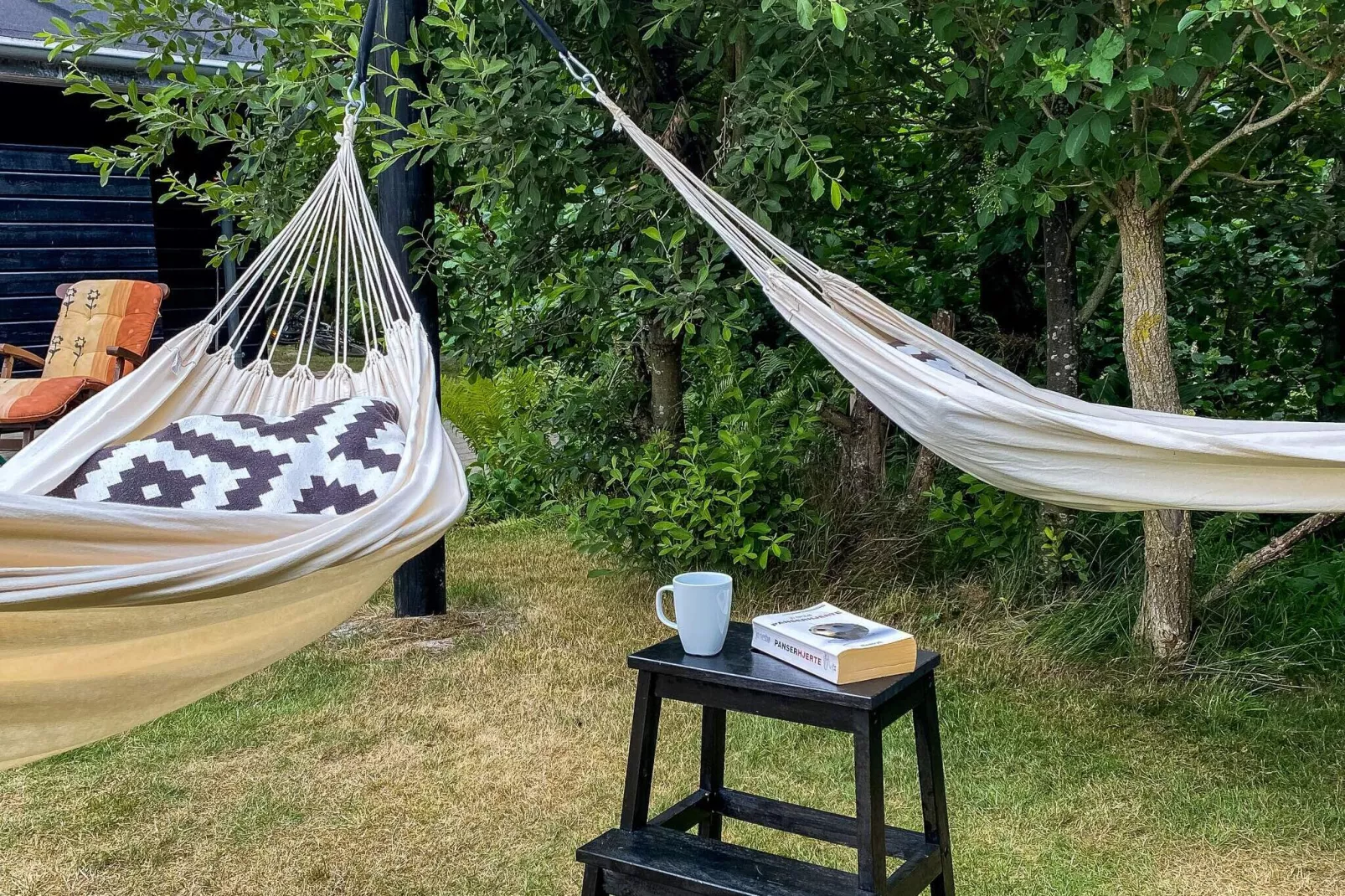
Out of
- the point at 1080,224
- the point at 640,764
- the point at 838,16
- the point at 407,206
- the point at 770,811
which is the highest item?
the point at 838,16

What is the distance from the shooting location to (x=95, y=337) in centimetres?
413

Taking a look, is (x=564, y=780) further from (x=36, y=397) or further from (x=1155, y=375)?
(x=36, y=397)

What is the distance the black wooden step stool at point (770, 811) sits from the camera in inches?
52.3

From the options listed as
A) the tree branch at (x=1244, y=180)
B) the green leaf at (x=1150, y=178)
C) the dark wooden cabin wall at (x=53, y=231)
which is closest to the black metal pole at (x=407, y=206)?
the green leaf at (x=1150, y=178)

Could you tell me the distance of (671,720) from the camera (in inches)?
94.0

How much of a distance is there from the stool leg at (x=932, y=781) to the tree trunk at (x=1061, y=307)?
4.94ft

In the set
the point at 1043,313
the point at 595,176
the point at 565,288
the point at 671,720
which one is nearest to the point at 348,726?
the point at 671,720

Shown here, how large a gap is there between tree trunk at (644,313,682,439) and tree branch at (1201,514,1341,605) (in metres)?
1.48

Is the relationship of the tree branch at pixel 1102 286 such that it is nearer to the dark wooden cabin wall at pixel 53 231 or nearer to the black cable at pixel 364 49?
the black cable at pixel 364 49

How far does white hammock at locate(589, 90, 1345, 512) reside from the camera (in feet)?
5.28

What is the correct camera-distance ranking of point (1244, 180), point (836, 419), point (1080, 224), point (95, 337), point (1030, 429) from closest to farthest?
point (1030, 429) → point (1244, 180) → point (1080, 224) → point (836, 419) → point (95, 337)

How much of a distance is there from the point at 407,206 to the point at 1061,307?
1.68 m

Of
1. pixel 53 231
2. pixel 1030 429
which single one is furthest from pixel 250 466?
pixel 53 231

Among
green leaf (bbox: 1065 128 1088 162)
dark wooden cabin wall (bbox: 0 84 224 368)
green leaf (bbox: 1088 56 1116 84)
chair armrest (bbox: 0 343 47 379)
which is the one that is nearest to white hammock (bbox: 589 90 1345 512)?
green leaf (bbox: 1065 128 1088 162)
